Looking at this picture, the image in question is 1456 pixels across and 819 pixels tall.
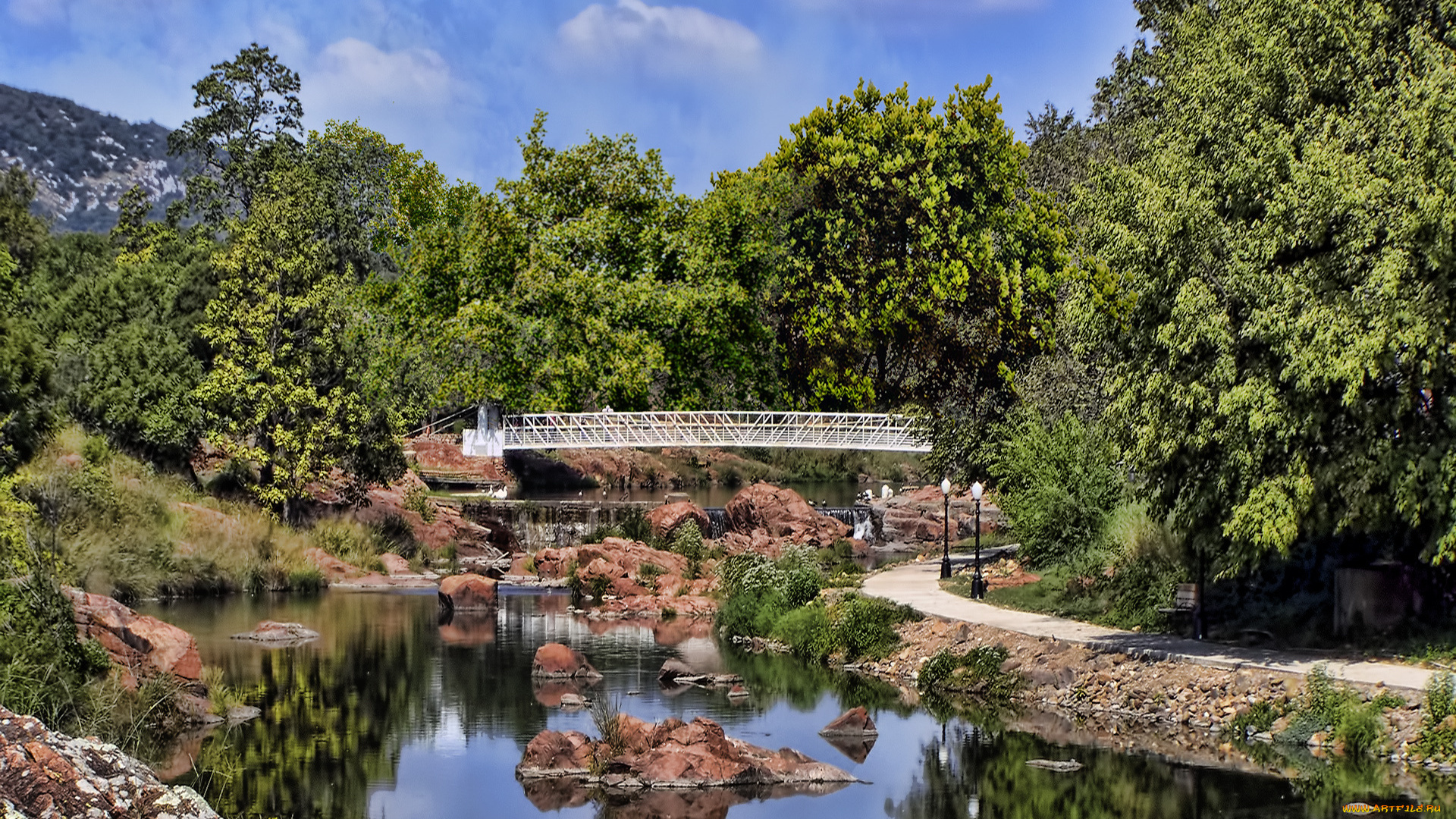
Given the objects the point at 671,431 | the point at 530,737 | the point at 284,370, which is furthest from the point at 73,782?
the point at 671,431

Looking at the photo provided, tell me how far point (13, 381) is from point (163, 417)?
1018 inches

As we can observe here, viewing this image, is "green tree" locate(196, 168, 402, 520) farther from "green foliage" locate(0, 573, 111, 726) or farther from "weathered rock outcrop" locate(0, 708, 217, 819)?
"weathered rock outcrop" locate(0, 708, 217, 819)

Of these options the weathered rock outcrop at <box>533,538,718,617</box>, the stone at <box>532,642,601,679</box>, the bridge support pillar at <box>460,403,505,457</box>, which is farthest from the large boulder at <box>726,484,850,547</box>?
the stone at <box>532,642,601,679</box>

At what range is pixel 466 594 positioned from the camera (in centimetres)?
3962

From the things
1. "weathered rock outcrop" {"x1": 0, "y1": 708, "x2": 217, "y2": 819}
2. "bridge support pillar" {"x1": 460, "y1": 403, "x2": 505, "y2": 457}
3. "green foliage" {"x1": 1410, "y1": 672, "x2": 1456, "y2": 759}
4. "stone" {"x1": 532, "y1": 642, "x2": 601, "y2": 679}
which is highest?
"bridge support pillar" {"x1": 460, "y1": 403, "x2": 505, "y2": 457}

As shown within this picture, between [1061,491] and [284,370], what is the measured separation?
26.2 m

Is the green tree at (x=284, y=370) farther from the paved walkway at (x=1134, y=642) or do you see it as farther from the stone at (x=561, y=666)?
the stone at (x=561, y=666)

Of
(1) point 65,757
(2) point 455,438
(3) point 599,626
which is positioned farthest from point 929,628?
(2) point 455,438

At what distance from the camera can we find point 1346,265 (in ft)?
75.9

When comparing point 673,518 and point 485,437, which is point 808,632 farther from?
point 485,437

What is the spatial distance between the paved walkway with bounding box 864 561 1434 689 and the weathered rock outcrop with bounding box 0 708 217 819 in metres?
17.3

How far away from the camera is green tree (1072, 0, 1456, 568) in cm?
2216

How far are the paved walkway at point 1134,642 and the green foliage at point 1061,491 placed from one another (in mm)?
2389

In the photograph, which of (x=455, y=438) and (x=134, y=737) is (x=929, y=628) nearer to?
(x=134, y=737)
